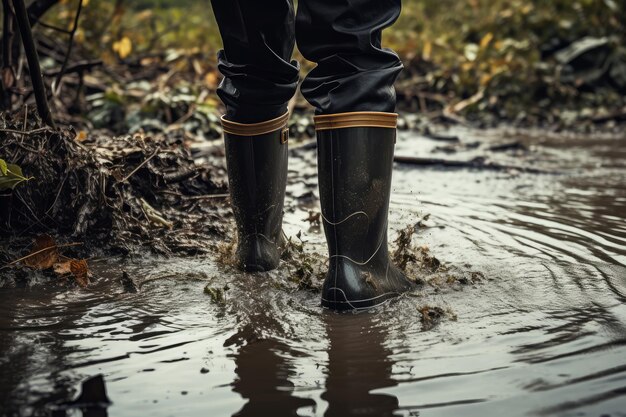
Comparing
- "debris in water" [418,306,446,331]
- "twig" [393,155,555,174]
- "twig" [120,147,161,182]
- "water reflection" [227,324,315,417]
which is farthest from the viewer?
"twig" [393,155,555,174]

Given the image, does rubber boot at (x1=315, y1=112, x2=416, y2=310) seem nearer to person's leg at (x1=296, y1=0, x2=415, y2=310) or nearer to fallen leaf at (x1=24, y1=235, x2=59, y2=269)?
person's leg at (x1=296, y1=0, x2=415, y2=310)

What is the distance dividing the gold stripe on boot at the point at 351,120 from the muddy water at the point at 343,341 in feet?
1.61

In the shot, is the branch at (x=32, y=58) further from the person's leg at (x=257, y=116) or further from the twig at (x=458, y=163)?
the twig at (x=458, y=163)

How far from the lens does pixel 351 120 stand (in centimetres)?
204

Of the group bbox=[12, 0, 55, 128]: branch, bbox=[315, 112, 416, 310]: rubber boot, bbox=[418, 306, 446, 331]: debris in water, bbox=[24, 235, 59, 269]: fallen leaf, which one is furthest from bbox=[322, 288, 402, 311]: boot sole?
bbox=[12, 0, 55, 128]: branch

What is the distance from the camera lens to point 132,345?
1.77 meters

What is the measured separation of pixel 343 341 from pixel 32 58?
58.7 inches

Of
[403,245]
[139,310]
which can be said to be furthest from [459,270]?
[139,310]

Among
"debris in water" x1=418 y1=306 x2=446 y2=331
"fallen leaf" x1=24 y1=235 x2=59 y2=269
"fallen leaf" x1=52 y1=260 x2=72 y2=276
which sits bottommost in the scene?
"debris in water" x1=418 y1=306 x2=446 y2=331

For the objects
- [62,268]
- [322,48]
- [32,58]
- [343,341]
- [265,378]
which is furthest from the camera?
[32,58]

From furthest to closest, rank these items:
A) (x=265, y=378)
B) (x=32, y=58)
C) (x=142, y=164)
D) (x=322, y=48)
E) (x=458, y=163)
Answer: (x=458, y=163)
(x=142, y=164)
(x=32, y=58)
(x=322, y=48)
(x=265, y=378)

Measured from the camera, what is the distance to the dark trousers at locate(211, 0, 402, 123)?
6.63 feet

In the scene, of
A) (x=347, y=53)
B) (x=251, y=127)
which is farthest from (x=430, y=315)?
(x=251, y=127)

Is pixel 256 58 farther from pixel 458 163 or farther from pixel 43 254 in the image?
pixel 458 163
